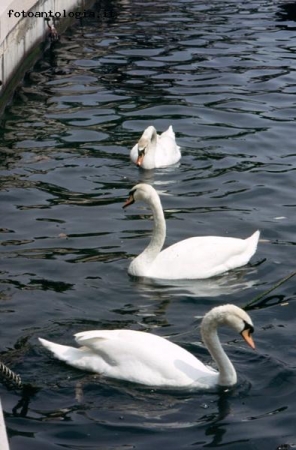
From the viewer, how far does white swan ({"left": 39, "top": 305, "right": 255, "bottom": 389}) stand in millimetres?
8992

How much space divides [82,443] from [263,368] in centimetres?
170

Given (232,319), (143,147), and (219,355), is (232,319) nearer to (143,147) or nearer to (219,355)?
Result: (219,355)

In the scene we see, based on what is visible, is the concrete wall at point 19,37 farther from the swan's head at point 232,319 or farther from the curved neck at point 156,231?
the swan's head at point 232,319

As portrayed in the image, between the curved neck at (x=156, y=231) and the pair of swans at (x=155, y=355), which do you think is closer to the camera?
the pair of swans at (x=155, y=355)

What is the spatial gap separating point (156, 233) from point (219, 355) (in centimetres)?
275

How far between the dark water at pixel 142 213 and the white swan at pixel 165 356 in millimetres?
101

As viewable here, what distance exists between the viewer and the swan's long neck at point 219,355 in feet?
29.5

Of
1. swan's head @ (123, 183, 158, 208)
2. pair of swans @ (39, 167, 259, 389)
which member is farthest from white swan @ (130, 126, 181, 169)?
pair of swans @ (39, 167, 259, 389)

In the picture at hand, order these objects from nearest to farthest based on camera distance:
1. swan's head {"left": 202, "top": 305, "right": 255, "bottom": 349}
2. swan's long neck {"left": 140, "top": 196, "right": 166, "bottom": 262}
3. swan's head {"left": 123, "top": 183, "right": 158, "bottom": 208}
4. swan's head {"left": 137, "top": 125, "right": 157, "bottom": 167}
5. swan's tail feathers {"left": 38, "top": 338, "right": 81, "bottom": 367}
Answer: swan's head {"left": 202, "top": 305, "right": 255, "bottom": 349} → swan's tail feathers {"left": 38, "top": 338, "right": 81, "bottom": 367} → swan's long neck {"left": 140, "top": 196, "right": 166, "bottom": 262} → swan's head {"left": 123, "top": 183, "right": 158, "bottom": 208} → swan's head {"left": 137, "top": 125, "right": 157, "bottom": 167}

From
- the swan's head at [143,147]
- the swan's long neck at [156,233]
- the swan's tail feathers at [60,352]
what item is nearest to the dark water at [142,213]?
the swan's tail feathers at [60,352]

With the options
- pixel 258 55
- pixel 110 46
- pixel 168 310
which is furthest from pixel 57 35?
pixel 168 310

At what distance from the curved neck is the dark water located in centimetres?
34

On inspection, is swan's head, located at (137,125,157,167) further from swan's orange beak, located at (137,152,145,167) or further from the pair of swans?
the pair of swans

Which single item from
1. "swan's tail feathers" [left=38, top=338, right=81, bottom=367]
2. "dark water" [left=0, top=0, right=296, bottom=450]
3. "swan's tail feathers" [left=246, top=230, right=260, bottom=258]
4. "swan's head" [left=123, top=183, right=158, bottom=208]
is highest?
"swan's head" [left=123, top=183, right=158, bottom=208]
